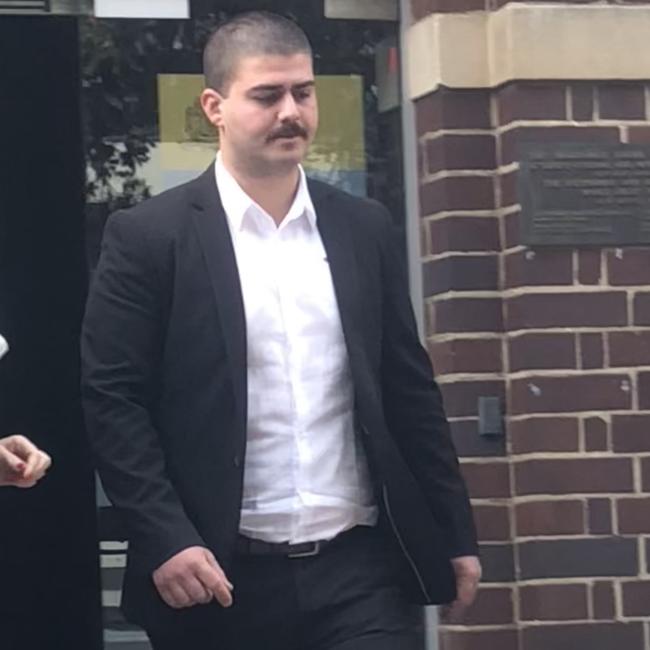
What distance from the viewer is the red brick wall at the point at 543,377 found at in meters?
5.36

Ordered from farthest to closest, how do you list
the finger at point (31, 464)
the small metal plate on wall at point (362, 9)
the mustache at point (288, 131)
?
1. the small metal plate on wall at point (362, 9)
2. the mustache at point (288, 131)
3. the finger at point (31, 464)

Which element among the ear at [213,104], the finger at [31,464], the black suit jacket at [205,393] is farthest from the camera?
the ear at [213,104]

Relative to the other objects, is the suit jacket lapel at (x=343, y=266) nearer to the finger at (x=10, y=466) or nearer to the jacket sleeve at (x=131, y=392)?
the jacket sleeve at (x=131, y=392)

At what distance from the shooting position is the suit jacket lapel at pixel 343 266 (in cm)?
411

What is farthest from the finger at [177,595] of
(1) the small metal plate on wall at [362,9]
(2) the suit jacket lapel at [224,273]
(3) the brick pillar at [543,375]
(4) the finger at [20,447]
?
(1) the small metal plate on wall at [362,9]

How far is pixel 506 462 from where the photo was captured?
544 cm

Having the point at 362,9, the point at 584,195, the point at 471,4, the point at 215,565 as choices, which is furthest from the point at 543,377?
the point at 215,565

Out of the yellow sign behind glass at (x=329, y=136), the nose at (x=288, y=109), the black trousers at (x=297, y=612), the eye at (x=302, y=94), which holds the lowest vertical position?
the black trousers at (x=297, y=612)

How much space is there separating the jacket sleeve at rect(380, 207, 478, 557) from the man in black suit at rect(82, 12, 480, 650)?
81 mm

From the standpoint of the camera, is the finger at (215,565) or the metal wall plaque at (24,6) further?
the metal wall plaque at (24,6)

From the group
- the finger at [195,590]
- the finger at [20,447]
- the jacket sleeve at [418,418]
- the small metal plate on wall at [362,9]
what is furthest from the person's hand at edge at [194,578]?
the small metal plate on wall at [362,9]

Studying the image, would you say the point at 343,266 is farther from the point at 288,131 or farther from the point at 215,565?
the point at 215,565

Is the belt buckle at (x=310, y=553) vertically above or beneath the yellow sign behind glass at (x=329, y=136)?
beneath

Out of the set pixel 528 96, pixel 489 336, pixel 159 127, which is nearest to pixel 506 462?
pixel 489 336
